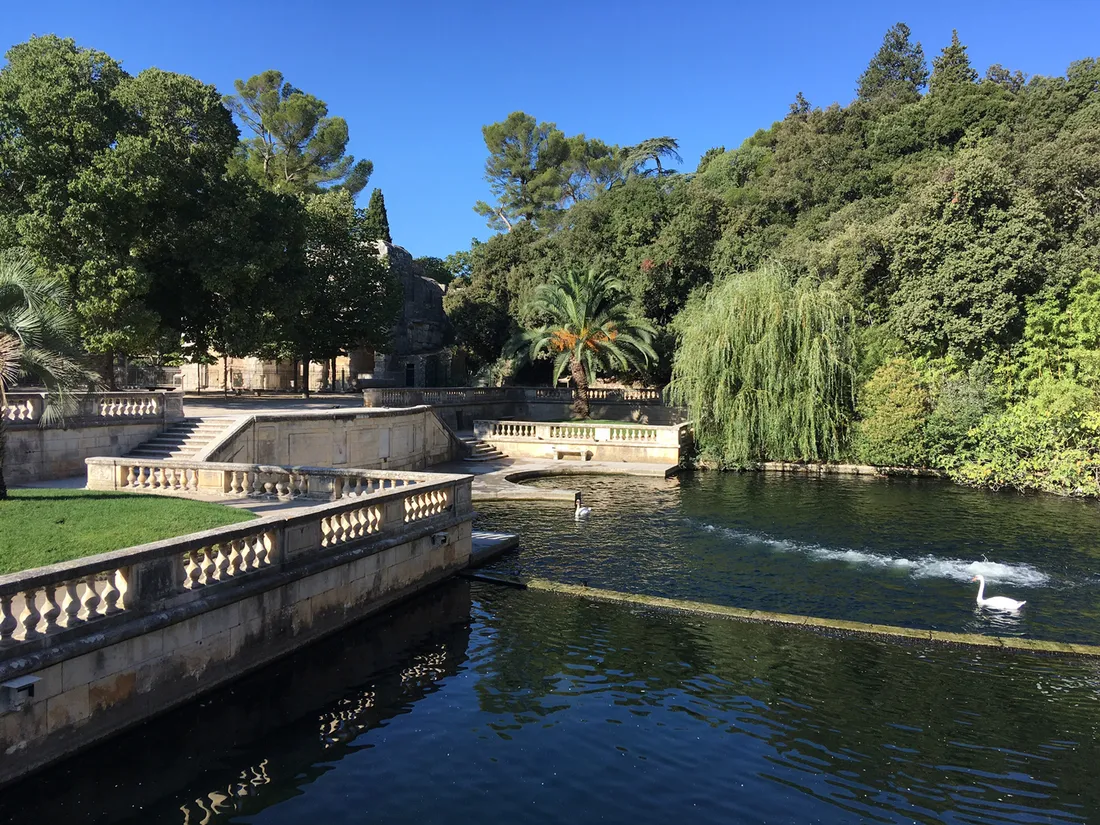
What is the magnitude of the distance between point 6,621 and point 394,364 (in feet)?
146

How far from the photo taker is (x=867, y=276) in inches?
1366

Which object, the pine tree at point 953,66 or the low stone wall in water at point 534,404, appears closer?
the low stone wall in water at point 534,404

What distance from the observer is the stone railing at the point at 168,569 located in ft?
23.0

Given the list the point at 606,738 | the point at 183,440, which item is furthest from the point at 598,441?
the point at 606,738

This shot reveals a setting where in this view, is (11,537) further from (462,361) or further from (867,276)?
(462,361)

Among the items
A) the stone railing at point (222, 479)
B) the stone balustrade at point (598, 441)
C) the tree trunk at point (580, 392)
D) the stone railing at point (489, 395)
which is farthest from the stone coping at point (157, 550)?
the tree trunk at point (580, 392)

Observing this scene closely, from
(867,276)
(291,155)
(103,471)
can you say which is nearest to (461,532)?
(103,471)

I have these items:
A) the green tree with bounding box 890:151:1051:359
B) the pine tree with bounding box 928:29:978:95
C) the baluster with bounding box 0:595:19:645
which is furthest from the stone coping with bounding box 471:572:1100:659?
the pine tree with bounding box 928:29:978:95

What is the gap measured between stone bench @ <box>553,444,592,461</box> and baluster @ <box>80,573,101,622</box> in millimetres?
24439

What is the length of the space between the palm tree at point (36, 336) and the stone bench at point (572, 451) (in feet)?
70.0

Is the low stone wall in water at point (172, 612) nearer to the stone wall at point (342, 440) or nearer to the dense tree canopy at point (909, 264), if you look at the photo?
the stone wall at point (342, 440)

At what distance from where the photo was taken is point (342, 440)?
932 inches

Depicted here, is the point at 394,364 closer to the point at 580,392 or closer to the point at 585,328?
the point at 580,392

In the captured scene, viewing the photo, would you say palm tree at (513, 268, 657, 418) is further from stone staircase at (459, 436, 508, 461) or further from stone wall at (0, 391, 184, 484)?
stone wall at (0, 391, 184, 484)
